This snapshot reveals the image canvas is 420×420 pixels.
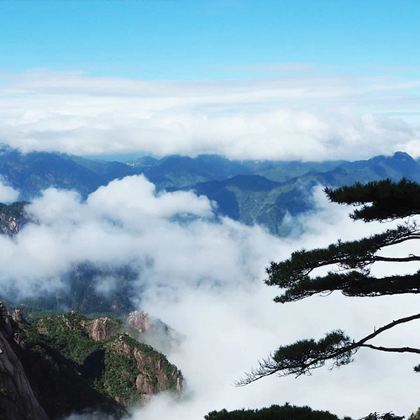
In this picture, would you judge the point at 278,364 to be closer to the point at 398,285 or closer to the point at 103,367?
the point at 398,285

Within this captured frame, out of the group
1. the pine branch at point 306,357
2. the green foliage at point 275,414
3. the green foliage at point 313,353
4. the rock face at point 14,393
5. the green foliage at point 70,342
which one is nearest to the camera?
the pine branch at point 306,357

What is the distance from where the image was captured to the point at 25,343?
12875 cm

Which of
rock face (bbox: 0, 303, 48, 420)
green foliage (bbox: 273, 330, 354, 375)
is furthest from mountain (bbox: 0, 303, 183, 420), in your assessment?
green foliage (bbox: 273, 330, 354, 375)

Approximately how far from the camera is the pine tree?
55.3 ft

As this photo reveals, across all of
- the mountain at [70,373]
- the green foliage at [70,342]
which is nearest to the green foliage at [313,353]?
the mountain at [70,373]

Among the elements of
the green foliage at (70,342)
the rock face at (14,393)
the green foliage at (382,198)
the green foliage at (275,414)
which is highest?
the green foliage at (70,342)

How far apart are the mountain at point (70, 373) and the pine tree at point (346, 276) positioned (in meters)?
63.2

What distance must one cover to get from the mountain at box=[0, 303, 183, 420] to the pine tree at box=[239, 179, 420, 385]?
207 feet

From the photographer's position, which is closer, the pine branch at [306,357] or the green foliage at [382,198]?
the green foliage at [382,198]

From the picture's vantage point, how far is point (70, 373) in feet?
440

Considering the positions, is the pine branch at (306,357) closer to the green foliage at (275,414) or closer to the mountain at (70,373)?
the green foliage at (275,414)

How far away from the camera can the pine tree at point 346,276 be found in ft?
55.3

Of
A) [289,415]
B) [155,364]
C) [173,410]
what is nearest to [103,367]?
[155,364]

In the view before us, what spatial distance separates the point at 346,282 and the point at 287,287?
201 centimetres
